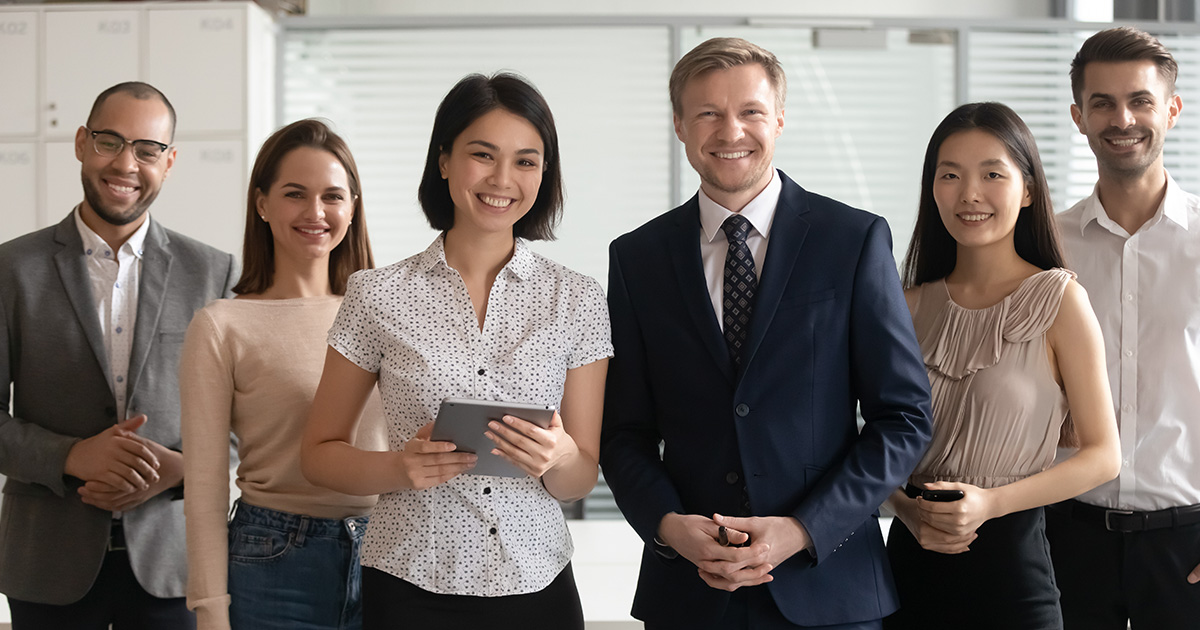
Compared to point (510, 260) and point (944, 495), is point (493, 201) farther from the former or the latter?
point (944, 495)

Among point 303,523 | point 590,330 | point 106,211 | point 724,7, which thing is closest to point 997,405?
point 590,330

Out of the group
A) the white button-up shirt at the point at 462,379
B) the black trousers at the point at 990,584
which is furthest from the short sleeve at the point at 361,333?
the black trousers at the point at 990,584

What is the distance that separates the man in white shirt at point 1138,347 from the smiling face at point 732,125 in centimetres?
110

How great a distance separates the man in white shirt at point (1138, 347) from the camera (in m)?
2.19

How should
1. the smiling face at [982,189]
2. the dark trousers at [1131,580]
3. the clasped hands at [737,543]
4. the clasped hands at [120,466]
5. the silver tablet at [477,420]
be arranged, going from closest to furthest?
the silver tablet at [477,420]
the clasped hands at [737,543]
the smiling face at [982,189]
the clasped hands at [120,466]
the dark trousers at [1131,580]

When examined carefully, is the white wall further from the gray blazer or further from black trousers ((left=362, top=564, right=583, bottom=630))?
black trousers ((left=362, top=564, right=583, bottom=630))

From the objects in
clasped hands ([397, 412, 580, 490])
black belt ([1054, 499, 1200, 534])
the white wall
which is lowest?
black belt ([1054, 499, 1200, 534])

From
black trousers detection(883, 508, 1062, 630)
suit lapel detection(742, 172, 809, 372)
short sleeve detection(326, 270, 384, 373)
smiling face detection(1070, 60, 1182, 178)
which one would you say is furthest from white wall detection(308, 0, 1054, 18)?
black trousers detection(883, 508, 1062, 630)

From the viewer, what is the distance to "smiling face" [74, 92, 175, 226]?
2.27 metres

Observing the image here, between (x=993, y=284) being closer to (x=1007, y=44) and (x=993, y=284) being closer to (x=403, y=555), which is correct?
(x=403, y=555)

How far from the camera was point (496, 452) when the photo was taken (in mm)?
1538

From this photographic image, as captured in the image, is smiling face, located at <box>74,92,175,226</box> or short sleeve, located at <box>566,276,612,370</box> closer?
short sleeve, located at <box>566,276,612,370</box>

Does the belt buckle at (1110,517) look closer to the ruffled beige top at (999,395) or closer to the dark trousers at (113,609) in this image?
the ruffled beige top at (999,395)

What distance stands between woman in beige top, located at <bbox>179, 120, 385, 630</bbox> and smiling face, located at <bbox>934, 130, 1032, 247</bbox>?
1.30 meters
